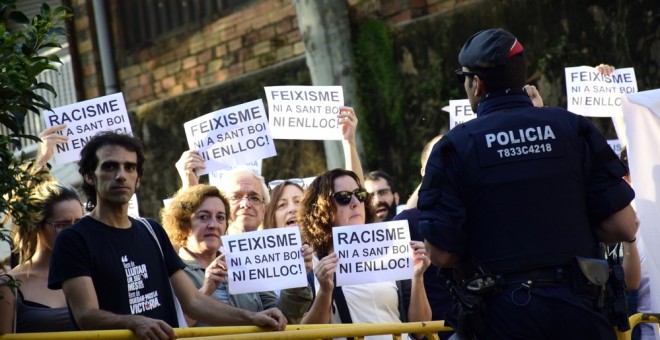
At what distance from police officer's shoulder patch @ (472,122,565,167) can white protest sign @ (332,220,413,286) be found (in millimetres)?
1767

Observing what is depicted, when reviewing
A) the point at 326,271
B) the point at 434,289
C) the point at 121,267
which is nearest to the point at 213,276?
the point at 326,271

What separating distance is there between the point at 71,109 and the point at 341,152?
12.1 ft

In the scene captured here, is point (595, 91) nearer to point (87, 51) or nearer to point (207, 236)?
point (207, 236)

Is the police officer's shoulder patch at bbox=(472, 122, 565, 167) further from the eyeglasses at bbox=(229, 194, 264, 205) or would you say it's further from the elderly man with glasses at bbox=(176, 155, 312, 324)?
the eyeglasses at bbox=(229, 194, 264, 205)

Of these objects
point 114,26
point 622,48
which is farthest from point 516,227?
point 114,26

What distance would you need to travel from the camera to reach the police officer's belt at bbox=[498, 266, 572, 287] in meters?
4.44

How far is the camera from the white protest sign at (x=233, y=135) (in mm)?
7758

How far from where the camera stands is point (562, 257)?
4.46 meters

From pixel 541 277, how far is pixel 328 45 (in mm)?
6705

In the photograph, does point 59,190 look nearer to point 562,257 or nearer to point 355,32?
point 562,257

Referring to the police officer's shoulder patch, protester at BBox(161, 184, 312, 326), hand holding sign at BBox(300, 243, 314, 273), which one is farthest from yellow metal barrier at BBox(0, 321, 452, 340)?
the police officer's shoulder patch

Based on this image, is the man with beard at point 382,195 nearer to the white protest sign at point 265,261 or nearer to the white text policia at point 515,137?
the white protest sign at point 265,261

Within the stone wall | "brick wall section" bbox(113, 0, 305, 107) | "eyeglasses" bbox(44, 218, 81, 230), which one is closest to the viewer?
"eyeglasses" bbox(44, 218, 81, 230)

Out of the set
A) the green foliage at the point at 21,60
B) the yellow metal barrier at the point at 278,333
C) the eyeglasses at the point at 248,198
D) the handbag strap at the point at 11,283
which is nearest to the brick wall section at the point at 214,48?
the eyeglasses at the point at 248,198
